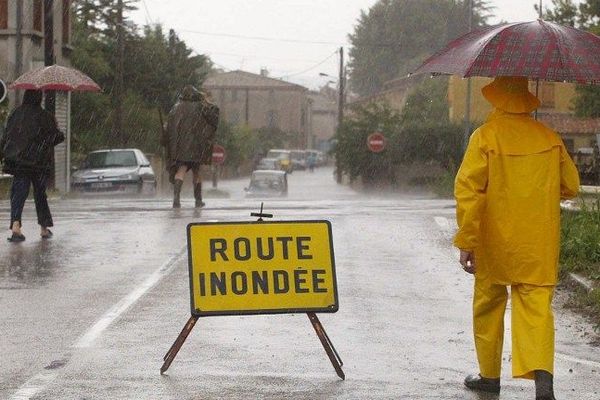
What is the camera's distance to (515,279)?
727cm

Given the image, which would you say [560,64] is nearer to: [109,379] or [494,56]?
[494,56]

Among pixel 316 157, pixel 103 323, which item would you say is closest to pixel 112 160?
pixel 103 323

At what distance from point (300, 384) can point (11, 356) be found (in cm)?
186

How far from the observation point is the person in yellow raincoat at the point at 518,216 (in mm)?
7215

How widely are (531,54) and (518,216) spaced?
0.86 m

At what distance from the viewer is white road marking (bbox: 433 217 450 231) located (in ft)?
58.0

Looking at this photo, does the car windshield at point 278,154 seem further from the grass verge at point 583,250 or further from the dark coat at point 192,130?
the grass verge at point 583,250

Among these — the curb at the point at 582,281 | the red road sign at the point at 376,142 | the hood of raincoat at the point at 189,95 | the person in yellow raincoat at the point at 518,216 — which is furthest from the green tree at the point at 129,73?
the person in yellow raincoat at the point at 518,216

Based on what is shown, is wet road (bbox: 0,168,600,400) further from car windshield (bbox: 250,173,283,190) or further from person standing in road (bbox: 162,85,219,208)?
car windshield (bbox: 250,173,283,190)

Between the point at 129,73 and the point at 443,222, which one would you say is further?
the point at 129,73

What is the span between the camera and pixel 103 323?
9.77 meters

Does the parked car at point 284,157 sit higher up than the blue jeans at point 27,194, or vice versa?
the blue jeans at point 27,194

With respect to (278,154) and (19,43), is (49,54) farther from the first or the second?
(278,154)

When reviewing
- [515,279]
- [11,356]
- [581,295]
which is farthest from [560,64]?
[581,295]
